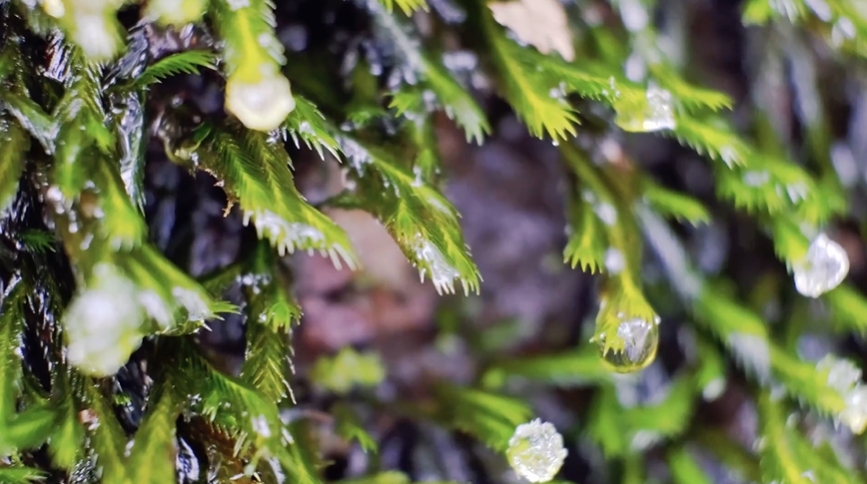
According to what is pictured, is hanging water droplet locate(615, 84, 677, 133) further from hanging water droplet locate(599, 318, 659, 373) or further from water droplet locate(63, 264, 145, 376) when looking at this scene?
water droplet locate(63, 264, 145, 376)

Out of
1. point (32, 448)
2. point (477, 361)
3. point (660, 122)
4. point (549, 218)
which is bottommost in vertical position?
→ point (477, 361)

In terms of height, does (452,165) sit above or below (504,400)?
above

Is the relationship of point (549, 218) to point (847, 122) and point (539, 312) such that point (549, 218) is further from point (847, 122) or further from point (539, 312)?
point (847, 122)

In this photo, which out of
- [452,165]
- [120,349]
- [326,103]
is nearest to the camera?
[120,349]

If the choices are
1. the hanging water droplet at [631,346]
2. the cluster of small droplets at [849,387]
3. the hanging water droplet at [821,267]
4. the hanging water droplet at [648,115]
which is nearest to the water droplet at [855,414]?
the cluster of small droplets at [849,387]

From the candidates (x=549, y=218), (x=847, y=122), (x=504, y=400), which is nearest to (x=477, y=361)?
(x=504, y=400)

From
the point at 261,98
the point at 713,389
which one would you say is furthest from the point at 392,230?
the point at 713,389
